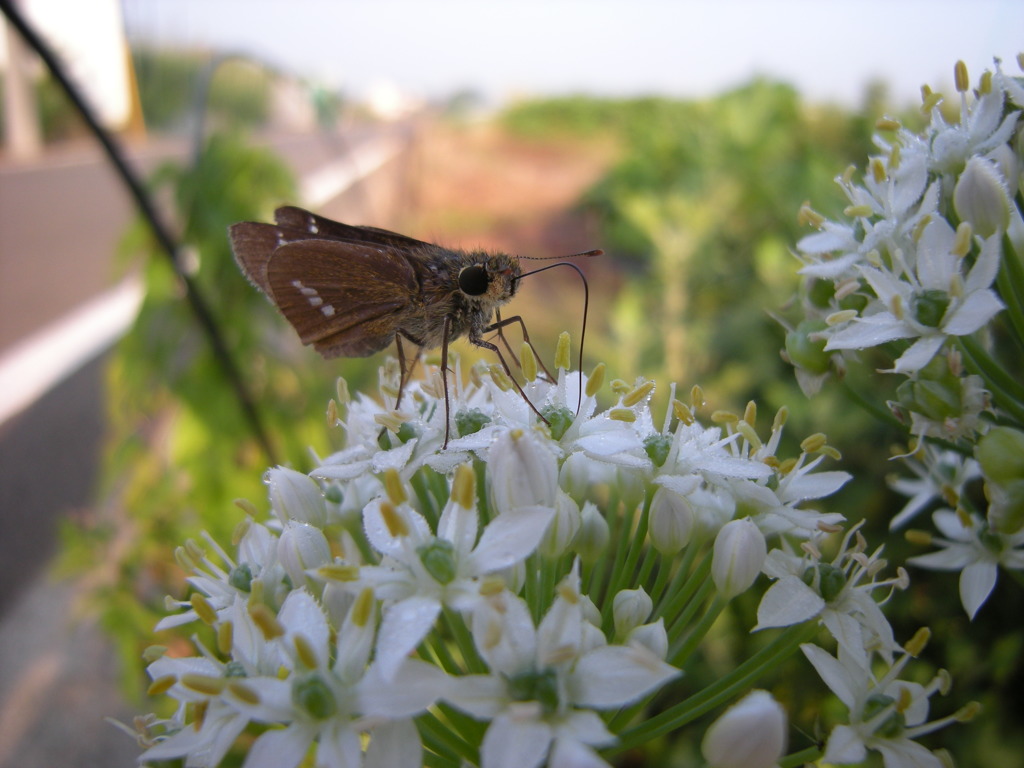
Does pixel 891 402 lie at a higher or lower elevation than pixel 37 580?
higher

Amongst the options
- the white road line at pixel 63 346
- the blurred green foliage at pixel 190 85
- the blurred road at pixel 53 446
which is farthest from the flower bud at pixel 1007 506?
the white road line at pixel 63 346

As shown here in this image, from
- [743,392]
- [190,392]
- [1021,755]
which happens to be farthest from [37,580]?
[1021,755]

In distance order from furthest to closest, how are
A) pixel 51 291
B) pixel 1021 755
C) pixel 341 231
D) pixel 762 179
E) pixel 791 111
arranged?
pixel 51 291 < pixel 791 111 < pixel 762 179 < pixel 1021 755 < pixel 341 231

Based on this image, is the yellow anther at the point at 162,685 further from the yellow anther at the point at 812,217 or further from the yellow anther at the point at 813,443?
the yellow anther at the point at 812,217

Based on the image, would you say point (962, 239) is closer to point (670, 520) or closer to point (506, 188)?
point (670, 520)

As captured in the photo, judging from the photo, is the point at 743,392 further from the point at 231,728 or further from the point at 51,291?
the point at 51,291

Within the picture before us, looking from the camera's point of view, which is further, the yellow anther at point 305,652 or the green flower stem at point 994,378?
the green flower stem at point 994,378

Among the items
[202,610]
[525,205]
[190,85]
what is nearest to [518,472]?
[202,610]
